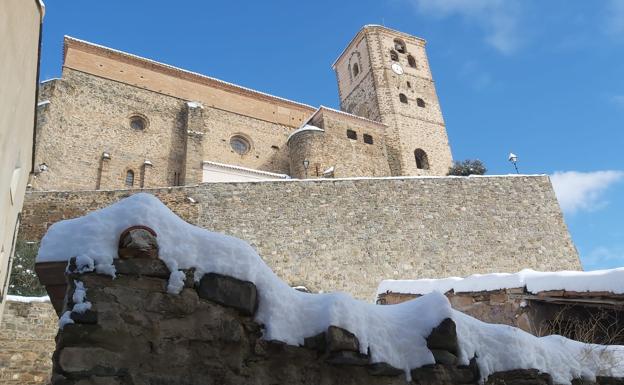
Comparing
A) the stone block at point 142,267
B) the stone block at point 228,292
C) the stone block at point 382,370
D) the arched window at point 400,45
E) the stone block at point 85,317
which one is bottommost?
the stone block at point 382,370

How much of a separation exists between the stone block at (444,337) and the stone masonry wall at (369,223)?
11.2 meters

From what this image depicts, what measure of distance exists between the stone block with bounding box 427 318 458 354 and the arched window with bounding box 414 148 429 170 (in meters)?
24.7

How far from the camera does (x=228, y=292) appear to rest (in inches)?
107

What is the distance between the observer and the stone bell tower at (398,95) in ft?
89.4

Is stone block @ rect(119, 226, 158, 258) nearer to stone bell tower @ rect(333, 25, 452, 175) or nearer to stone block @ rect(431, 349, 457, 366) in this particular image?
stone block @ rect(431, 349, 457, 366)

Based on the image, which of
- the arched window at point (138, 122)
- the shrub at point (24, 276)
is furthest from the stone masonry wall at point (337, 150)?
the shrub at point (24, 276)

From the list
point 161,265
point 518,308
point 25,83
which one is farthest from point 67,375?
point 518,308

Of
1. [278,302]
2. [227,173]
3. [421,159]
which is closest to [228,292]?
[278,302]

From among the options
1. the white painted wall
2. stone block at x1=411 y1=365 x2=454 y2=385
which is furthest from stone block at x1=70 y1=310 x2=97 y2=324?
the white painted wall

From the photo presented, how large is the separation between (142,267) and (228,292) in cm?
47

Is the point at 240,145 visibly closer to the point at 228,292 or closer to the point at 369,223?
the point at 369,223

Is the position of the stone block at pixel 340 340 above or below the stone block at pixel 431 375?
above

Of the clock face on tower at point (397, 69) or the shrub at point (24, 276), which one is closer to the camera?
the shrub at point (24, 276)

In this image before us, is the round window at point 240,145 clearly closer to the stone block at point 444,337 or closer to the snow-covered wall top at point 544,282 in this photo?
the snow-covered wall top at point 544,282
